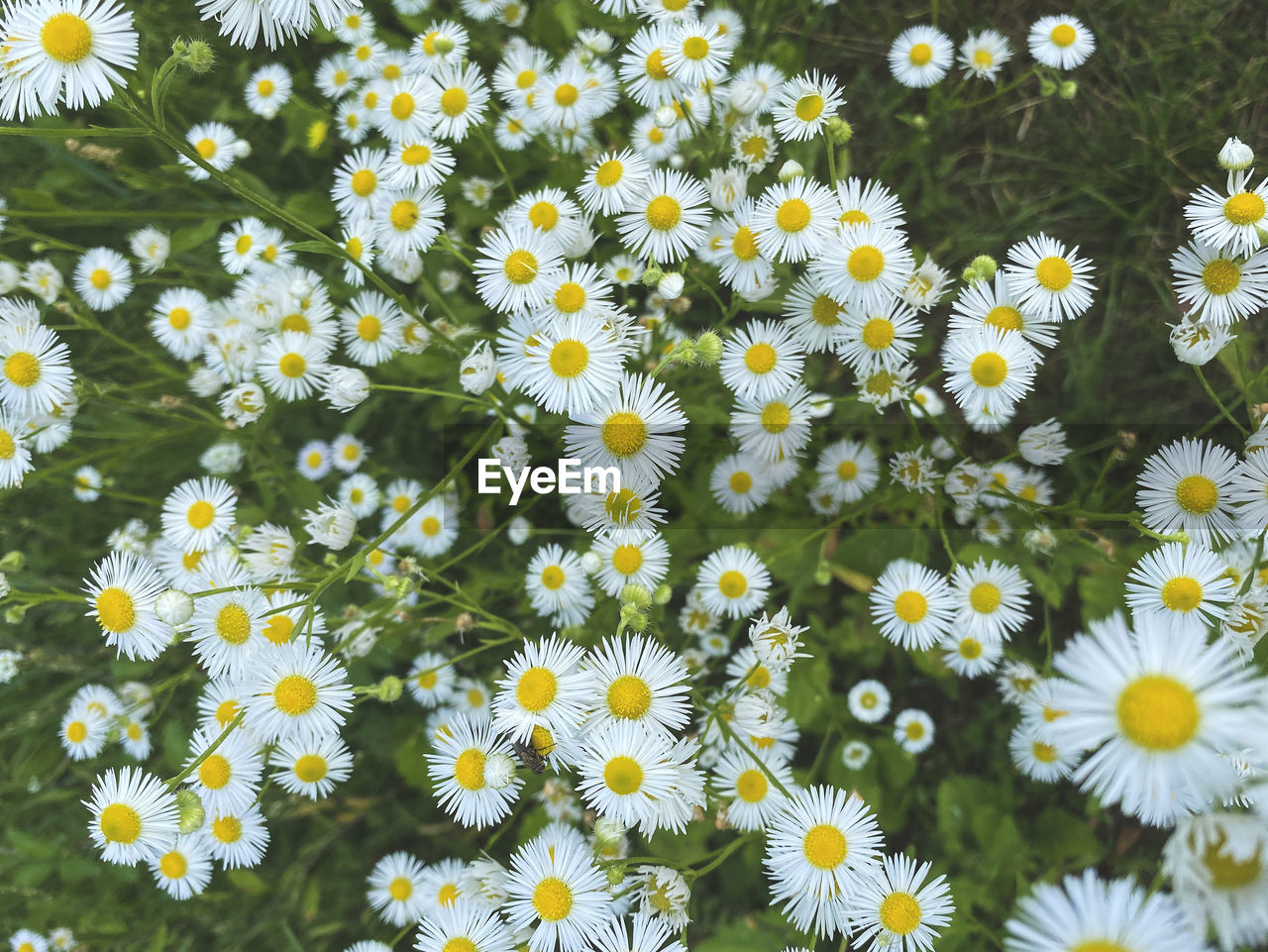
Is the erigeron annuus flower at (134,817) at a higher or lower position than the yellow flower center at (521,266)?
lower

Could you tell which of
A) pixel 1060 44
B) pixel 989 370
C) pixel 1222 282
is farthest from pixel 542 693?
pixel 1060 44

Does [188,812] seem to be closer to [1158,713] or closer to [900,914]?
[900,914]

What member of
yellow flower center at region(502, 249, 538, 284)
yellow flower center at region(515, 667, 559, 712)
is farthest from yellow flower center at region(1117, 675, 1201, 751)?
yellow flower center at region(502, 249, 538, 284)

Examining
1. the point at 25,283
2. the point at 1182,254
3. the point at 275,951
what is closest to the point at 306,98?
the point at 25,283

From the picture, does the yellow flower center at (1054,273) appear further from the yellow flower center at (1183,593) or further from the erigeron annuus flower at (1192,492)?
the yellow flower center at (1183,593)

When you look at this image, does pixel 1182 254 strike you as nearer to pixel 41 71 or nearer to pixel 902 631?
pixel 902 631

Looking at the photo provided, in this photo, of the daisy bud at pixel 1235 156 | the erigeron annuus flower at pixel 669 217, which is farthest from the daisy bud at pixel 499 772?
the daisy bud at pixel 1235 156
